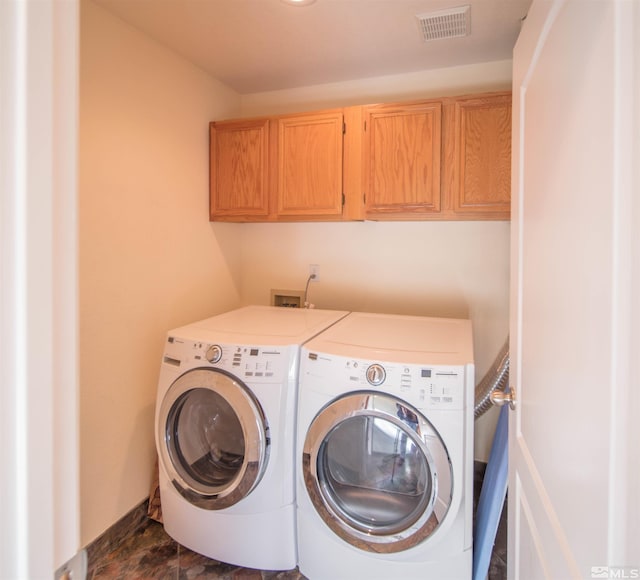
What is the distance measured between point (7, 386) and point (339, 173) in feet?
6.66

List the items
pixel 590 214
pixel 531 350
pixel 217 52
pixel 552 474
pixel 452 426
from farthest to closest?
pixel 217 52 → pixel 452 426 → pixel 531 350 → pixel 552 474 → pixel 590 214

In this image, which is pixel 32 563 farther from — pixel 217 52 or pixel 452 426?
pixel 217 52

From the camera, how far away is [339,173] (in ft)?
7.34

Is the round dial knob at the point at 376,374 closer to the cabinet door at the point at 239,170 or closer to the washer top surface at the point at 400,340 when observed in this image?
the washer top surface at the point at 400,340

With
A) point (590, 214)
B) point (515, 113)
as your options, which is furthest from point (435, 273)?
point (590, 214)

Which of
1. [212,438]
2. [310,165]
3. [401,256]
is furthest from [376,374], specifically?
[310,165]

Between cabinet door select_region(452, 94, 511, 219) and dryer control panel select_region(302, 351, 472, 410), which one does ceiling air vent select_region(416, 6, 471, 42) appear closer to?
cabinet door select_region(452, 94, 511, 219)

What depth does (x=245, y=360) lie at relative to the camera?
1671 millimetres

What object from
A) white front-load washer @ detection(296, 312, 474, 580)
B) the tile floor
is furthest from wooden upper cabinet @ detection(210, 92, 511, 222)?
the tile floor

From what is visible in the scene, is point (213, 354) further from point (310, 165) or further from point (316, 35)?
point (316, 35)

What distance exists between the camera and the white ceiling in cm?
174

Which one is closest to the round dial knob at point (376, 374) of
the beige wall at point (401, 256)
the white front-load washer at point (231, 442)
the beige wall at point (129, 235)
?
the white front-load washer at point (231, 442)

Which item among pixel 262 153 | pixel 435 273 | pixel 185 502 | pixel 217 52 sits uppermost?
pixel 217 52

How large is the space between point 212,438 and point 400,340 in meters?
0.94
